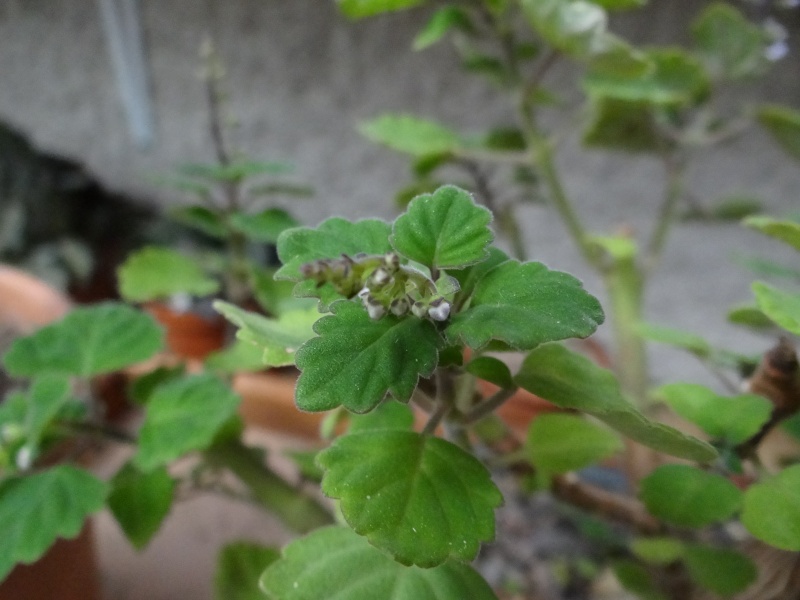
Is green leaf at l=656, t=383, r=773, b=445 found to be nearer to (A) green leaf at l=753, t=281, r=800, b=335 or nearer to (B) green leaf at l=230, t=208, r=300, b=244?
(A) green leaf at l=753, t=281, r=800, b=335

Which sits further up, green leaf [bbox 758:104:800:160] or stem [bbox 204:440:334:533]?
green leaf [bbox 758:104:800:160]

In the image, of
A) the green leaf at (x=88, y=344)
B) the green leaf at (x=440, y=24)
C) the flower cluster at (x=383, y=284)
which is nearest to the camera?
the flower cluster at (x=383, y=284)

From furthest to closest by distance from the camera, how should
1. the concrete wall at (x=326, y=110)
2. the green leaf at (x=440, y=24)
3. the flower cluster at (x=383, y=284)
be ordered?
the concrete wall at (x=326, y=110)
the green leaf at (x=440, y=24)
the flower cluster at (x=383, y=284)

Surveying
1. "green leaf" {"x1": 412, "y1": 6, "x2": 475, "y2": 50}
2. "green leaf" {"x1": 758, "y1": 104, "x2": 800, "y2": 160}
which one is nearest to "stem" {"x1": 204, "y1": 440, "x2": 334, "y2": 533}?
"green leaf" {"x1": 412, "y1": 6, "x2": 475, "y2": 50}

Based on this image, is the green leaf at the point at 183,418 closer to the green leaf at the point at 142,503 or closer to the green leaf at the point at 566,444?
the green leaf at the point at 142,503

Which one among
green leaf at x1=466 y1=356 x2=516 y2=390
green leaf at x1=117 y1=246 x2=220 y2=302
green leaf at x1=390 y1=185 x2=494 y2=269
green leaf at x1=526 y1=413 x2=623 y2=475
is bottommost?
green leaf at x1=117 y1=246 x2=220 y2=302

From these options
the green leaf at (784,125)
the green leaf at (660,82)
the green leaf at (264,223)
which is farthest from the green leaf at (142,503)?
the green leaf at (784,125)
